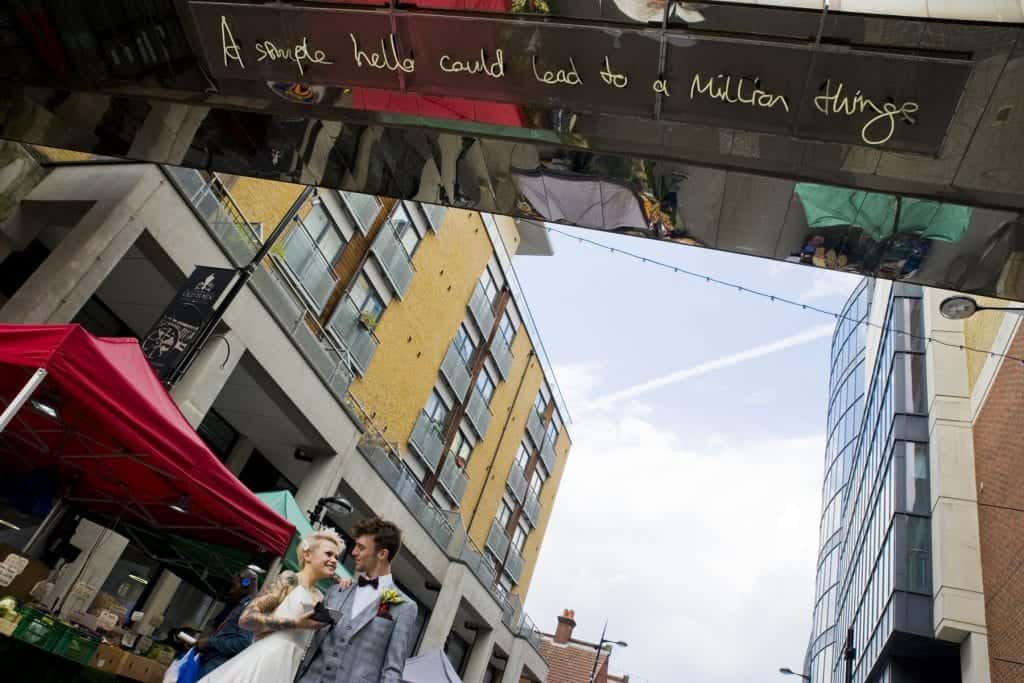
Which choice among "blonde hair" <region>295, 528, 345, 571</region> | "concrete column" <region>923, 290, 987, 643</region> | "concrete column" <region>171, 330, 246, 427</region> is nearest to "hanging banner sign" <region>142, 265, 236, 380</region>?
"concrete column" <region>171, 330, 246, 427</region>

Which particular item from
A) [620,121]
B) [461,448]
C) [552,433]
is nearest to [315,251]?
[461,448]

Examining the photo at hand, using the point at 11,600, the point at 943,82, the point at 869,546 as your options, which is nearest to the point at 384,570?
the point at 11,600

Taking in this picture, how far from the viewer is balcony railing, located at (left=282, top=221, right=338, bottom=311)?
1603 cm

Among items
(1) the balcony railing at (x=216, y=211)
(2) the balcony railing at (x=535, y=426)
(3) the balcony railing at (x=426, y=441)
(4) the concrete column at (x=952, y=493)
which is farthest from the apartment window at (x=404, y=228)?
(4) the concrete column at (x=952, y=493)

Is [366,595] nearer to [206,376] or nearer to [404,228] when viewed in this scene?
[206,376]

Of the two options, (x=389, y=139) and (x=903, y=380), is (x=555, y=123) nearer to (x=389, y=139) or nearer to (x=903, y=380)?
(x=389, y=139)

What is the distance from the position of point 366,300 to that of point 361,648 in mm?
17096

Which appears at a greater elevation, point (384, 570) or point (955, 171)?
point (955, 171)

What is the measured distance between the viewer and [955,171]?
13.1ft

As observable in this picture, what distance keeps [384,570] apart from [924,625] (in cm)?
1928

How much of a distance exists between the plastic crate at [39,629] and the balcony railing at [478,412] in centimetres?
2097

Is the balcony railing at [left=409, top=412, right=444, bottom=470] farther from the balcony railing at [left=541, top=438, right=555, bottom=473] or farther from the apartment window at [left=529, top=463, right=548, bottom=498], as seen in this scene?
the balcony railing at [left=541, top=438, right=555, bottom=473]

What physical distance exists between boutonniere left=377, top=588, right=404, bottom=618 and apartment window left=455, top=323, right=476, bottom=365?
21.7m

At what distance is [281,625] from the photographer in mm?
3250
